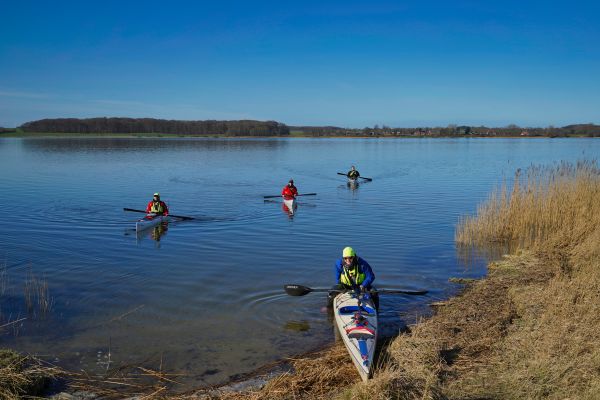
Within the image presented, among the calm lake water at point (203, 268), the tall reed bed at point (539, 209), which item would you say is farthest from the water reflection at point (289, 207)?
the tall reed bed at point (539, 209)

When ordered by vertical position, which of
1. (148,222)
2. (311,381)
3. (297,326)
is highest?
(148,222)

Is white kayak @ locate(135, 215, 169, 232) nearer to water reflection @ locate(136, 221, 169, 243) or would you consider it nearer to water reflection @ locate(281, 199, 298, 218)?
water reflection @ locate(136, 221, 169, 243)

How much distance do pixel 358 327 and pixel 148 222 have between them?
15.8 m

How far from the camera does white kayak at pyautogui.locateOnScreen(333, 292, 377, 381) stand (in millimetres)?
9047

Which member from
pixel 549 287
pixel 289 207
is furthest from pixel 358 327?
pixel 289 207

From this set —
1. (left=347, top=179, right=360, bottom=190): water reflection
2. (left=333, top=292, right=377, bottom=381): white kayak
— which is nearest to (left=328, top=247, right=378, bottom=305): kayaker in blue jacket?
(left=333, top=292, right=377, bottom=381): white kayak

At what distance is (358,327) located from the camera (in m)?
10.2

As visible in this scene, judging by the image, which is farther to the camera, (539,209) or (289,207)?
(289,207)

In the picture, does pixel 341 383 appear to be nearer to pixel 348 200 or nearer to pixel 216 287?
pixel 216 287

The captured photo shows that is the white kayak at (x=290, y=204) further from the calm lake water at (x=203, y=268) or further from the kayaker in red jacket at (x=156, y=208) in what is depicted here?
the kayaker in red jacket at (x=156, y=208)

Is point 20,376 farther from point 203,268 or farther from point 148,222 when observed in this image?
point 148,222

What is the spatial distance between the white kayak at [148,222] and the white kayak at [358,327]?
532 inches

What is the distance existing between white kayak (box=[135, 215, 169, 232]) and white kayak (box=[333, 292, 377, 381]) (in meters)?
13.5

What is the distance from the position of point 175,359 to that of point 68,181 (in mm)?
37349
